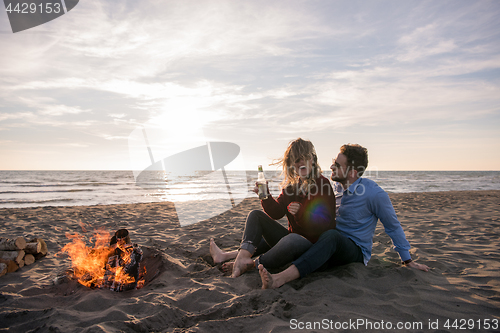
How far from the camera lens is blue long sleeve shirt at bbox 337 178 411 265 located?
2986mm

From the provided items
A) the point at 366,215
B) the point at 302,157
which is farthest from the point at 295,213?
the point at 366,215

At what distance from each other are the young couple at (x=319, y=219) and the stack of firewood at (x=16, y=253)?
3.04 metres

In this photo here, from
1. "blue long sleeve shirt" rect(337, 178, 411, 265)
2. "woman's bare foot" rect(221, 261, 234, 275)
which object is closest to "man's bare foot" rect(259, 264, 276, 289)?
"woman's bare foot" rect(221, 261, 234, 275)

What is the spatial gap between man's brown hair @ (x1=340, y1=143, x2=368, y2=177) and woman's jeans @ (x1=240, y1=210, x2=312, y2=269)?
3.54 ft

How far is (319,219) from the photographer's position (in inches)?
118

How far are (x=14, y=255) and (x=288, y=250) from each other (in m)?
3.81

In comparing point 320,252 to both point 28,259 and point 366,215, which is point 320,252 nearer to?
point 366,215

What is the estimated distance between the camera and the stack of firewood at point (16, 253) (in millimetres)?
3482

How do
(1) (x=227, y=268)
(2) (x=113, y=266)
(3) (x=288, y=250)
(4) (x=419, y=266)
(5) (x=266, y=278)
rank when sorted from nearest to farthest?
(5) (x=266, y=278)
(3) (x=288, y=250)
(2) (x=113, y=266)
(4) (x=419, y=266)
(1) (x=227, y=268)

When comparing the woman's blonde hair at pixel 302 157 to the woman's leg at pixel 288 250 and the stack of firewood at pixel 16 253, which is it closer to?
the woman's leg at pixel 288 250

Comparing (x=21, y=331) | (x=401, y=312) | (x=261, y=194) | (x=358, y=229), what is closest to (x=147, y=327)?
(x=21, y=331)

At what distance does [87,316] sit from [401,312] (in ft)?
9.49

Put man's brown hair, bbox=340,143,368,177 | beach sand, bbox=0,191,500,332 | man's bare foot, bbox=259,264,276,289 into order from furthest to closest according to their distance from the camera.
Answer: man's brown hair, bbox=340,143,368,177 → man's bare foot, bbox=259,264,276,289 → beach sand, bbox=0,191,500,332

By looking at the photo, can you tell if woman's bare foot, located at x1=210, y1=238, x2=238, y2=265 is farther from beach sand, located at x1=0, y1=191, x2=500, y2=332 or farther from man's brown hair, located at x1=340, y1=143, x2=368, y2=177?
man's brown hair, located at x1=340, y1=143, x2=368, y2=177
